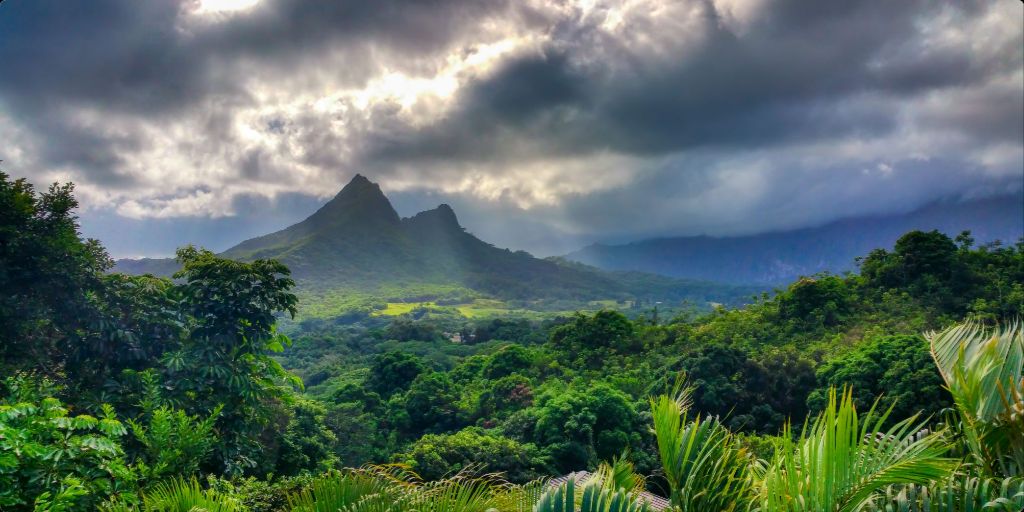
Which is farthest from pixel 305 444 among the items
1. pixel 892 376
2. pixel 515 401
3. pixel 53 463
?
pixel 892 376

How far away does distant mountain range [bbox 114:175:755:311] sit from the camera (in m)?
79.4

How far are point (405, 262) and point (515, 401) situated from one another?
270 feet

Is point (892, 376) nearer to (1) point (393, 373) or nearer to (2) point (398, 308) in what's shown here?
(1) point (393, 373)

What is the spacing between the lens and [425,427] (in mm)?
18453

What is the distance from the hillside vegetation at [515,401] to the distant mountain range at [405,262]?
185ft

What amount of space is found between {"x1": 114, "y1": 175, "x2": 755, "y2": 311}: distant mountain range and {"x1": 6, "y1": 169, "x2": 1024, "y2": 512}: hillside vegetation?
56433mm

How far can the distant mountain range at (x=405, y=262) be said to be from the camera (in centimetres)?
7938

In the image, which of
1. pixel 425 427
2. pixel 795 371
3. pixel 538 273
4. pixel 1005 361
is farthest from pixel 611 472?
pixel 538 273

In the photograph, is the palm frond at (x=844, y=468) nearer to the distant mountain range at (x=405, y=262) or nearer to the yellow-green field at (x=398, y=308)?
the yellow-green field at (x=398, y=308)

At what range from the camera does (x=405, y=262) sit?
323 feet

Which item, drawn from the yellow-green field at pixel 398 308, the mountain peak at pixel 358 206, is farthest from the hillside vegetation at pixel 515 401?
the mountain peak at pixel 358 206

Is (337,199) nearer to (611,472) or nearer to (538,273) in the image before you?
(538,273)

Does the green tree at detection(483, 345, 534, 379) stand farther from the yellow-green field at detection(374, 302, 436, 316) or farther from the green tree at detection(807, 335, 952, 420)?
the yellow-green field at detection(374, 302, 436, 316)

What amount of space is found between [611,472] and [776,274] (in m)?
194
